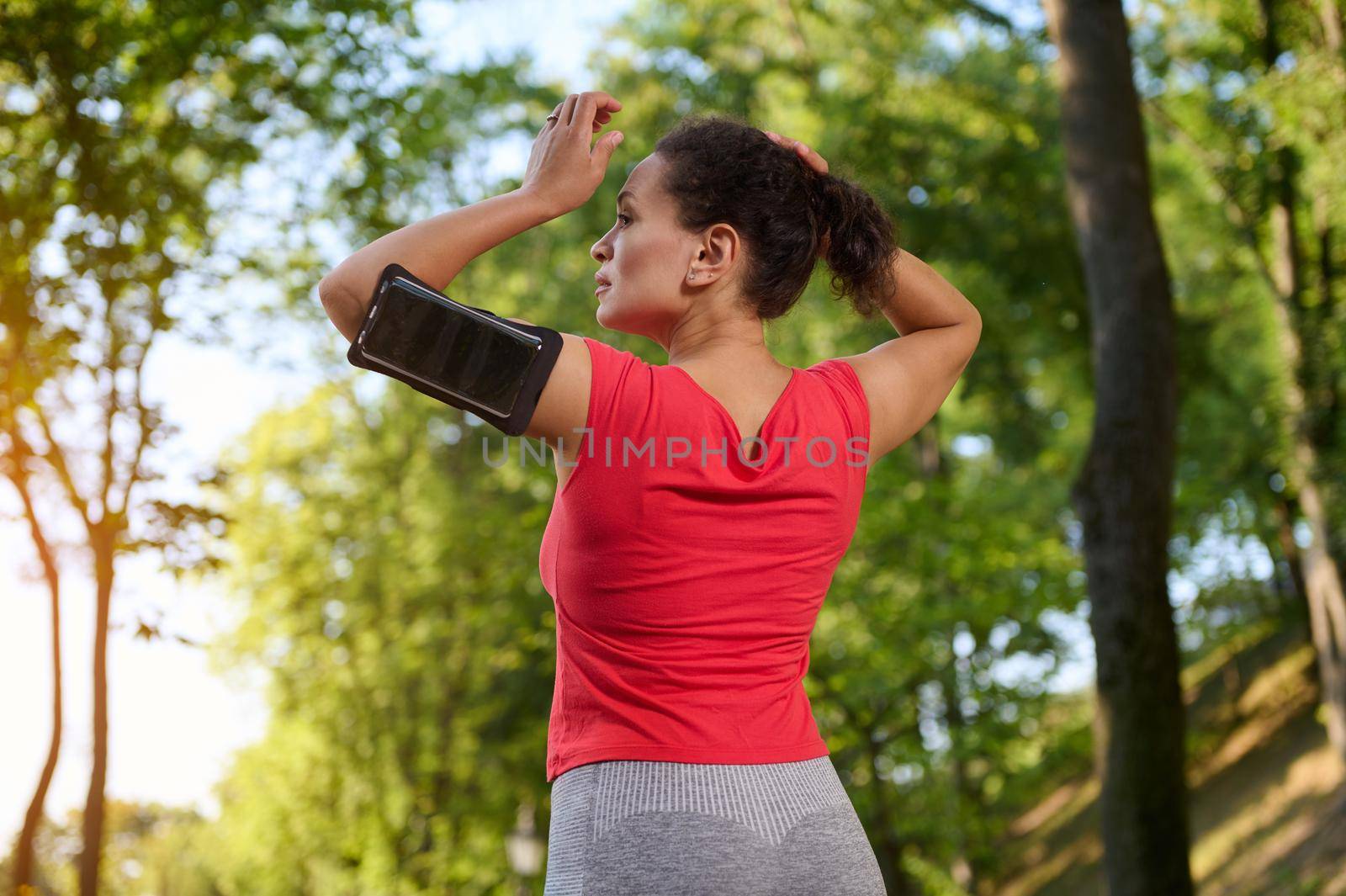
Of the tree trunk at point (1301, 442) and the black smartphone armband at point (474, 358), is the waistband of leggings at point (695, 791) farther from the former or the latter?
the tree trunk at point (1301, 442)

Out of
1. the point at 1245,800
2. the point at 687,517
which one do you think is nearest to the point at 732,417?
the point at 687,517

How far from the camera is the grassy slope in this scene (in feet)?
50.5

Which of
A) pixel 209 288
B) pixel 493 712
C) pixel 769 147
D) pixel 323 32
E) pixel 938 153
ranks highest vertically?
pixel 938 153

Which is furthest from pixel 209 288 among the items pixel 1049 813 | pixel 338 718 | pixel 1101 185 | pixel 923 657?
pixel 1049 813

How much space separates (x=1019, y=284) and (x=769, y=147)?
39.9 feet

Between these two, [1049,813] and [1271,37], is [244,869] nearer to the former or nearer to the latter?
[1049,813]

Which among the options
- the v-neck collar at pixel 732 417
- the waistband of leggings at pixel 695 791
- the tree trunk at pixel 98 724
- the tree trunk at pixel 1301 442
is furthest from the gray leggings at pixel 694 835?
the tree trunk at pixel 1301 442

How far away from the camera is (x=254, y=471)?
20453mm

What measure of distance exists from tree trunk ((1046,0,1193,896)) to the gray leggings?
15.7ft

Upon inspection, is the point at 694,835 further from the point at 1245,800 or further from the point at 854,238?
the point at 1245,800

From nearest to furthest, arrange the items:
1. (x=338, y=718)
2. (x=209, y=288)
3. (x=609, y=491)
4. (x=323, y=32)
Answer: (x=609, y=491)
(x=323, y=32)
(x=209, y=288)
(x=338, y=718)

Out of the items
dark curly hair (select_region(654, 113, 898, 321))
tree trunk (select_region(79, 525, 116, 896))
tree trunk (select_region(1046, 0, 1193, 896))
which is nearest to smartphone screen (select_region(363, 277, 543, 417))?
dark curly hair (select_region(654, 113, 898, 321))

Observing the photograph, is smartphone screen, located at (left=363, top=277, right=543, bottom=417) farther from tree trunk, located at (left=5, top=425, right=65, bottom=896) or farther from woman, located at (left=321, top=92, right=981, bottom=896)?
tree trunk, located at (left=5, top=425, right=65, bottom=896)

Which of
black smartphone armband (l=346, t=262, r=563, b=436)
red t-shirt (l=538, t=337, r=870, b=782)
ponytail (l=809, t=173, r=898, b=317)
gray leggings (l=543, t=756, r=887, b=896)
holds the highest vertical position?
ponytail (l=809, t=173, r=898, b=317)
